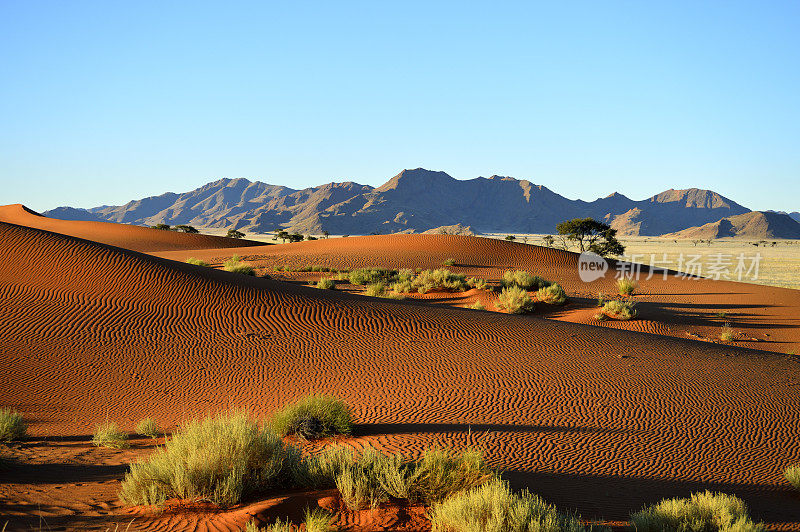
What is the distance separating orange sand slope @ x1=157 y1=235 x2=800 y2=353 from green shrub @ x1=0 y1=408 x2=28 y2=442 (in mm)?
16596

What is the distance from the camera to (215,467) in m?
5.32

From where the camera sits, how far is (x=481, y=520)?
446 cm

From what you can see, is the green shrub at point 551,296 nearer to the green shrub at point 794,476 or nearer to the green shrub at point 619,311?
the green shrub at point 619,311

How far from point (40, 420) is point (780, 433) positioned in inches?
418

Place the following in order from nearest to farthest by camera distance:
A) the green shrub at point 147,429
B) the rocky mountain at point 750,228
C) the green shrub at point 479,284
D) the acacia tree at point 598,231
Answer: the green shrub at point 147,429
the green shrub at point 479,284
the acacia tree at point 598,231
the rocky mountain at point 750,228

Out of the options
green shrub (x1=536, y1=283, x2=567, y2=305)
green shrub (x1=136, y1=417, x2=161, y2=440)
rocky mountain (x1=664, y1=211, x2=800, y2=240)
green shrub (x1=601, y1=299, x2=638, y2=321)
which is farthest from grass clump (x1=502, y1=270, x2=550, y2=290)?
rocky mountain (x1=664, y1=211, x2=800, y2=240)

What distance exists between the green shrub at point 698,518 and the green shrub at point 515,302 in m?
15.5

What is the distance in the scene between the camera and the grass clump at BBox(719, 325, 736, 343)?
17797 mm

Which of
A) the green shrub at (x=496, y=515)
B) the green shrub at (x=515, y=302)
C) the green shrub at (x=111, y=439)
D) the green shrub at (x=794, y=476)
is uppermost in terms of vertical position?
the green shrub at (x=515, y=302)

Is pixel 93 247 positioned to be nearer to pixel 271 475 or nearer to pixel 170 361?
pixel 170 361

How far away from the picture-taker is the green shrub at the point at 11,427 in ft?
23.0

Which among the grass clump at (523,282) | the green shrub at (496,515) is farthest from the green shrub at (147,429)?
the grass clump at (523,282)

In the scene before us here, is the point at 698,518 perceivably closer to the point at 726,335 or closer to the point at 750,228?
the point at 726,335

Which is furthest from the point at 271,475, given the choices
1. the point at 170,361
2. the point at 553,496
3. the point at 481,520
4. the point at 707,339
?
the point at 707,339
